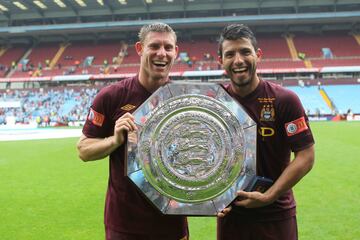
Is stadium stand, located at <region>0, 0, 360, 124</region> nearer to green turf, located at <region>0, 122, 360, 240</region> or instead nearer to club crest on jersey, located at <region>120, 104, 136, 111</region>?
green turf, located at <region>0, 122, 360, 240</region>

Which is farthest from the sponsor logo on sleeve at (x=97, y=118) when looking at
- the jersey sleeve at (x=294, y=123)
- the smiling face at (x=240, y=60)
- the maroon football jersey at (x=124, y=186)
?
the jersey sleeve at (x=294, y=123)

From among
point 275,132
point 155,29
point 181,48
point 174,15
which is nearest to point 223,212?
point 275,132

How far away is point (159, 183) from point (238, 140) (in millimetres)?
537

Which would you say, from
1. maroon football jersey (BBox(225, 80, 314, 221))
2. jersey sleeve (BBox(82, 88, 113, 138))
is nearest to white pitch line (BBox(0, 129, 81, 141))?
jersey sleeve (BBox(82, 88, 113, 138))

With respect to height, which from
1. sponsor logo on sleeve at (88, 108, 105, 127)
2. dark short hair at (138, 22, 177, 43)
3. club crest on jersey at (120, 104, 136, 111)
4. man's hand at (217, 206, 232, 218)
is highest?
dark short hair at (138, 22, 177, 43)

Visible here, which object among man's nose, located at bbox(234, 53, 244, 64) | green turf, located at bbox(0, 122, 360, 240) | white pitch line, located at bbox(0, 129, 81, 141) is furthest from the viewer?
white pitch line, located at bbox(0, 129, 81, 141)

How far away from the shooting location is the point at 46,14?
45.5 meters

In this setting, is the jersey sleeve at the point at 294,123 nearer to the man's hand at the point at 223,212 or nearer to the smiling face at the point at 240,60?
the smiling face at the point at 240,60

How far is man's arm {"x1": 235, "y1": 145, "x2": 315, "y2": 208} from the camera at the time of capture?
2373 mm

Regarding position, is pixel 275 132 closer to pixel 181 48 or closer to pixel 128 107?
pixel 128 107

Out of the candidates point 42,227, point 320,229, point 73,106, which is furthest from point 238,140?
point 73,106

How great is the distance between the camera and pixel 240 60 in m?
2.47

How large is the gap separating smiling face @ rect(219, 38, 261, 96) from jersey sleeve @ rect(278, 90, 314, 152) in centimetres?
29

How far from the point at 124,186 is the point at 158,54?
3.09ft
